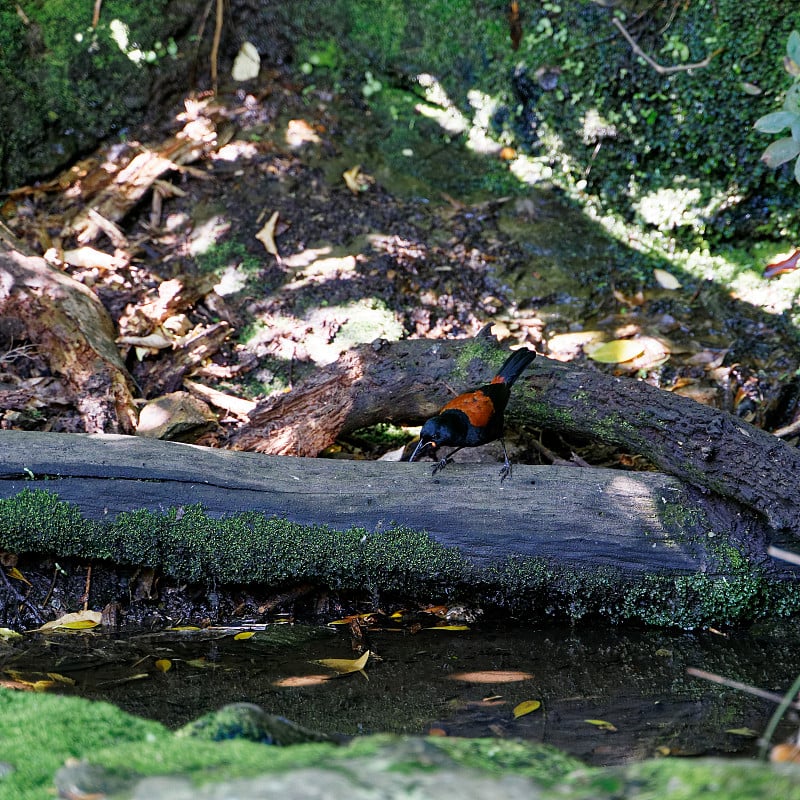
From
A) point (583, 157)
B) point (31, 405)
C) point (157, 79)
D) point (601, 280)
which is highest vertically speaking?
point (157, 79)

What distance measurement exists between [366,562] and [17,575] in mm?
1658

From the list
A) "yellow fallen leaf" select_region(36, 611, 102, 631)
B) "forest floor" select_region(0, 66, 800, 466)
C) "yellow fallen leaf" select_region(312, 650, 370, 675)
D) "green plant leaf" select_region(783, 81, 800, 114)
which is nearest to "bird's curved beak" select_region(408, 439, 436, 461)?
"forest floor" select_region(0, 66, 800, 466)

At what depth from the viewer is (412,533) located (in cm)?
358

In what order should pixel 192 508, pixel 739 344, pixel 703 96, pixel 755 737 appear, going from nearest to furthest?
1. pixel 755 737
2. pixel 192 508
3. pixel 739 344
4. pixel 703 96

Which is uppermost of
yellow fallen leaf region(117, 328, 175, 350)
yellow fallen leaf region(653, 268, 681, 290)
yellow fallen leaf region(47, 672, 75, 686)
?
yellow fallen leaf region(653, 268, 681, 290)

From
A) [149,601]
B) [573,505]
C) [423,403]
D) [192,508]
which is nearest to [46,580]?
[149,601]

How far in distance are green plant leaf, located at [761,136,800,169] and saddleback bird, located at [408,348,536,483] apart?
1.39 meters

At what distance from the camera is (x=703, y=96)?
602 cm

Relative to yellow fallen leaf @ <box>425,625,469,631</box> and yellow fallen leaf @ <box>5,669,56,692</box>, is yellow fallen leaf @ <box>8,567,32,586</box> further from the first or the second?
yellow fallen leaf @ <box>425,625,469,631</box>

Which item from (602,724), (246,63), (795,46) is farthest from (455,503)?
(246,63)

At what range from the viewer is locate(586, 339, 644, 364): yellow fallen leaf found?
5.21m

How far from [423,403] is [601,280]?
2492 mm

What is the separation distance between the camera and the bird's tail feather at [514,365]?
13.1 feet

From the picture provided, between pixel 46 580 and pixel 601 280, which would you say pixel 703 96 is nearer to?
pixel 601 280
